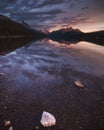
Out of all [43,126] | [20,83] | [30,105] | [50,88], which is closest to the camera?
[43,126]

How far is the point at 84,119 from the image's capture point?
3.25m

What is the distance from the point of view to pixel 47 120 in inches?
123

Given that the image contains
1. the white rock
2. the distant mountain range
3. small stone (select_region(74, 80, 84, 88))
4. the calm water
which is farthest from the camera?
A: the distant mountain range

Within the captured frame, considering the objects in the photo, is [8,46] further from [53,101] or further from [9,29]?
[9,29]

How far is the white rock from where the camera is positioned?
3.00 meters

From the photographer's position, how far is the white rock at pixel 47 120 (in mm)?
2996

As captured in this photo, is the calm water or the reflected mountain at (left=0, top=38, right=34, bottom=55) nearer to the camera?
the calm water

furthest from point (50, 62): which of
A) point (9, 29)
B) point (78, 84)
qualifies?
point (9, 29)

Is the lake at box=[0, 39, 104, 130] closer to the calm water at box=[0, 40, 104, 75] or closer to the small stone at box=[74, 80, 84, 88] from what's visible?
the small stone at box=[74, 80, 84, 88]

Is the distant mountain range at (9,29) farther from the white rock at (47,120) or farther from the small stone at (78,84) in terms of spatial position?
the white rock at (47,120)

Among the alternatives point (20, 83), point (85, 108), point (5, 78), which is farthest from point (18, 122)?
point (5, 78)

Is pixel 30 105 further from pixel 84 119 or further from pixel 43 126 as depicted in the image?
pixel 84 119

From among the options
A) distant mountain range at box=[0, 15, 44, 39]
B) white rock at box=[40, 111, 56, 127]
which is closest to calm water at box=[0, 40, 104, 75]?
white rock at box=[40, 111, 56, 127]

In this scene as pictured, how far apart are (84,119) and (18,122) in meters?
1.40
